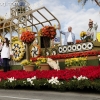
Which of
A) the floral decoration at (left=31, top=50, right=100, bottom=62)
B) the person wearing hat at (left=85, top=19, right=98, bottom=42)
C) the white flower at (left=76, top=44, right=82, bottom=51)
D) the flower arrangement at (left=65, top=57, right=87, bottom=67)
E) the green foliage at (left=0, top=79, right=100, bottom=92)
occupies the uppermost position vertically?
the person wearing hat at (left=85, top=19, right=98, bottom=42)

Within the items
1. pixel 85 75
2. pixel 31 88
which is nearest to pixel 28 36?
pixel 31 88

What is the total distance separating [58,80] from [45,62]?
4.07 m

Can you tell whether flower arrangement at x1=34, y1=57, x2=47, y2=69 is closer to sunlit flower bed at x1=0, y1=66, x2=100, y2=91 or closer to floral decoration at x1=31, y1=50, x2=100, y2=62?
floral decoration at x1=31, y1=50, x2=100, y2=62

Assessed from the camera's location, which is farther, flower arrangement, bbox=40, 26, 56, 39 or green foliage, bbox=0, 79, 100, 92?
flower arrangement, bbox=40, 26, 56, 39

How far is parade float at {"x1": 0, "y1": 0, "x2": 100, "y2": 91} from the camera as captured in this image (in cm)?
905

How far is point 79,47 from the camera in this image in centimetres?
1389

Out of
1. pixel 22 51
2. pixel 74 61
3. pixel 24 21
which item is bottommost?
pixel 74 61

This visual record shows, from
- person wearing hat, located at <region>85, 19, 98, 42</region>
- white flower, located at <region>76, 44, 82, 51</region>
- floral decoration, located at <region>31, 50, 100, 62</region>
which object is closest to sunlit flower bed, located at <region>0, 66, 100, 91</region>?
floral decoration, located at <region>31, 50, 100, 62</region>

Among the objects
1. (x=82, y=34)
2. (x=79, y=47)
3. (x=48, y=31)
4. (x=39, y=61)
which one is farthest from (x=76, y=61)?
(x=82, y=34)

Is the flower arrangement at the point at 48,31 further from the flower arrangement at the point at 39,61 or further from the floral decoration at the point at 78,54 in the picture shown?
A: the flower arrangement at the point at 39,61

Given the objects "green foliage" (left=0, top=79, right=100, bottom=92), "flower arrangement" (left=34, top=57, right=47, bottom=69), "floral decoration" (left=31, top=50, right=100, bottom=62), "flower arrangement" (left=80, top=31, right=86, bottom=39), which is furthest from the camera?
"flower arrangement" (left=80, top=31, right=86, bottom=39)

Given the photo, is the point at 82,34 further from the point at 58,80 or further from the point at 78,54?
the point at 58,80

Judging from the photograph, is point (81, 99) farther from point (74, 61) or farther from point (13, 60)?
point (13, 60)

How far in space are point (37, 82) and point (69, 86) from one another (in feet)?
4.59
